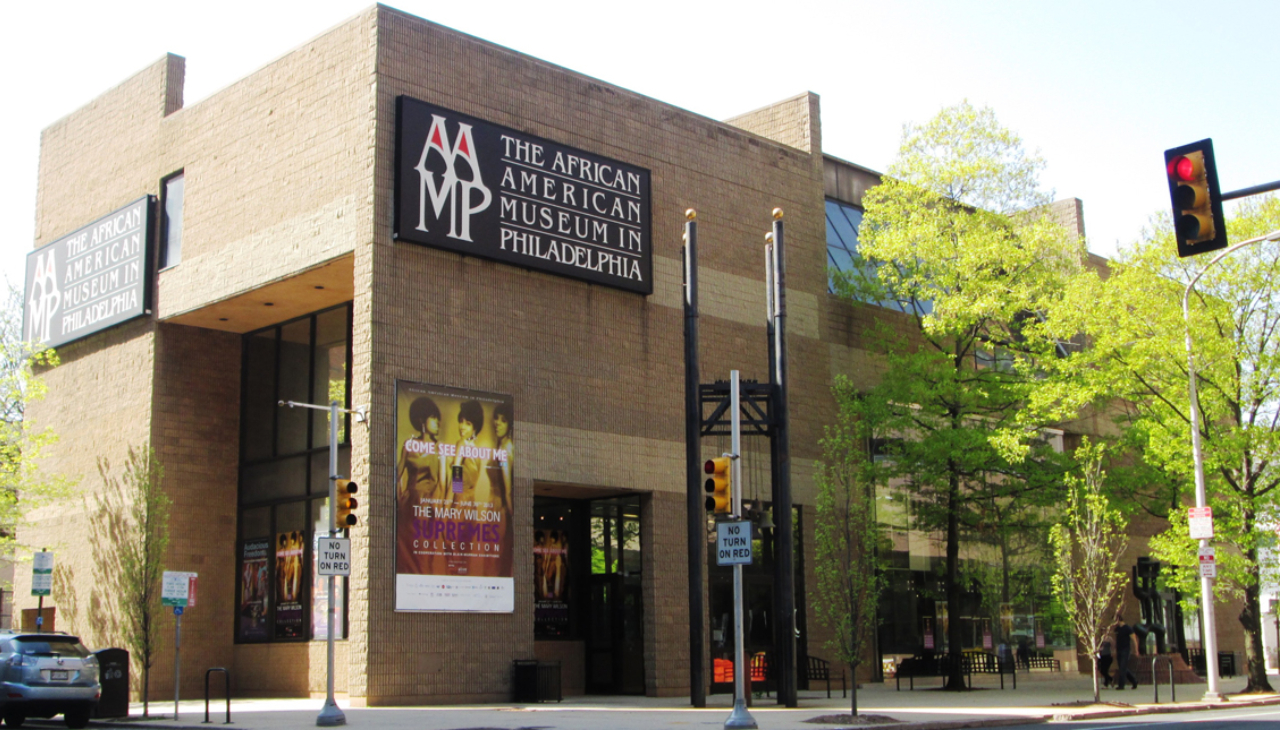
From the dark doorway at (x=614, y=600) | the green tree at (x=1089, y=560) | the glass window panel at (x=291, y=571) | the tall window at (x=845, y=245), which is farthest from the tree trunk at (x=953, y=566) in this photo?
the glass window panel at (x=291, y=571)

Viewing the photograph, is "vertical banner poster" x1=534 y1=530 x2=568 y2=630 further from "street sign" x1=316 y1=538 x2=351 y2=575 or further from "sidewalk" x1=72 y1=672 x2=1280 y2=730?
"street sign" x1=316 y1=538 x2=351 y2=575

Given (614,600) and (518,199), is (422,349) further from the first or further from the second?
(614,600)

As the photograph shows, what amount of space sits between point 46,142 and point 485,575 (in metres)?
21.3

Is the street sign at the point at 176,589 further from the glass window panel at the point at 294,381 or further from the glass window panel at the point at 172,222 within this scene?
the glass window panel at the point at 172,222

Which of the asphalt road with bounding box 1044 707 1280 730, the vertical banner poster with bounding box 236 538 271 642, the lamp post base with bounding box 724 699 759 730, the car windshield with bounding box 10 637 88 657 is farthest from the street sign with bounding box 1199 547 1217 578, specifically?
the car windshield with bounding box 10 637 88 657

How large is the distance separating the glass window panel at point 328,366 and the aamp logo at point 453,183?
476 cm

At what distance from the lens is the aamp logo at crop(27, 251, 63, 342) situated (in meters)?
35.0

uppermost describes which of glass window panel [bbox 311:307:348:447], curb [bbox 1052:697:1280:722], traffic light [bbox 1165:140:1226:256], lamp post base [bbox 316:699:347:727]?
glass window panel [bbox 311:307:348:447]

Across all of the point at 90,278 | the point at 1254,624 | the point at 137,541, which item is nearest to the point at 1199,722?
the point at 1254,624

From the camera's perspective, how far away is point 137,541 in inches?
1165

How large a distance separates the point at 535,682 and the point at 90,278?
17.6m

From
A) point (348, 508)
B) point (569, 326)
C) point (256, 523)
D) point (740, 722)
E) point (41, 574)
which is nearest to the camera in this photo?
point (740, 722)

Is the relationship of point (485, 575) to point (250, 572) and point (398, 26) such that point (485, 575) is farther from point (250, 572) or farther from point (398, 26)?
point (398, 26)

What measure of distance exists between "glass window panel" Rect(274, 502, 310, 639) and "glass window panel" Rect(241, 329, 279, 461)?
219 cm
